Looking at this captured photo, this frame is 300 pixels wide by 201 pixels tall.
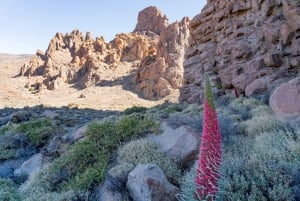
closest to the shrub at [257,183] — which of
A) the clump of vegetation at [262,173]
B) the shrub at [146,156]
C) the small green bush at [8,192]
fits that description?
the clump of vegetation at [262,173]

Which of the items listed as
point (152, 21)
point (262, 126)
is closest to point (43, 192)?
point (262, 126)

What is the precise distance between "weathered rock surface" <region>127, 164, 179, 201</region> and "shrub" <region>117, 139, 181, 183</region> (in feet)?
2.18

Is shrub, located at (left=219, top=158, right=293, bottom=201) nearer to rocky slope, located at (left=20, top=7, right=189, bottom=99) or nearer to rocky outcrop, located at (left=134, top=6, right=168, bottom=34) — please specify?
rocky slope, located at (left=20, top=7, right=189, bottom=99)

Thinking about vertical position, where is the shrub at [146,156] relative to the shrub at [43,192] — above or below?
above

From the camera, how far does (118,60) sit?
6244cm

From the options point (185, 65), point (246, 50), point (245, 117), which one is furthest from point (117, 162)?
point (185, 65)

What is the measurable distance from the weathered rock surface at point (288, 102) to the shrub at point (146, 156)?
2595 mm

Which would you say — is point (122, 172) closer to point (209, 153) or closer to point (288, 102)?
point (209, 153)

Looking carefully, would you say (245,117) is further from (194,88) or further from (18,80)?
(18,80)

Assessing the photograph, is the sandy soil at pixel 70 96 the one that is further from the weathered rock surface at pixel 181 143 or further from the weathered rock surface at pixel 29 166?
the weathered rock surface at pixel 181 143

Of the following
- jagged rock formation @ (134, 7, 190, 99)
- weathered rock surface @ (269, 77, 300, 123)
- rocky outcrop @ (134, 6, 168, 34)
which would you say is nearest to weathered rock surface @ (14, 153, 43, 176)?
weathered rock surface @ (269, 77, 300, 123)

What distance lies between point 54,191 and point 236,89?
29.3 ft

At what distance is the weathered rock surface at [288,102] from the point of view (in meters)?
6.04

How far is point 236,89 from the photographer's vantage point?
1261 cm
